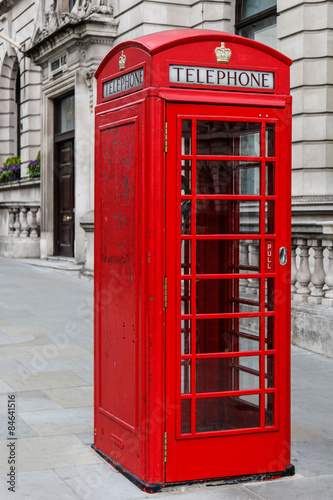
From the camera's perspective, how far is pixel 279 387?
4.43 m

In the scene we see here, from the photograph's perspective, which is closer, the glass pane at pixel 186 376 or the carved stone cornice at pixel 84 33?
the glass pane at pixel 186 376

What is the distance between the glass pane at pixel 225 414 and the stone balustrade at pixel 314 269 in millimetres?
3892

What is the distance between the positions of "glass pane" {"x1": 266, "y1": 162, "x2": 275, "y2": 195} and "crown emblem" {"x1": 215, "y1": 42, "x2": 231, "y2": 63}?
619 millimetres

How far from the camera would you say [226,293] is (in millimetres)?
4605

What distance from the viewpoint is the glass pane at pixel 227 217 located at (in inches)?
172

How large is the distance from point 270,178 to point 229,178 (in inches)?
9.1

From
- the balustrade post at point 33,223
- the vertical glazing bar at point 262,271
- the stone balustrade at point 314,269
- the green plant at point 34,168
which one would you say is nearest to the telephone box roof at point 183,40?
the vertical glazing bar at point 262,271

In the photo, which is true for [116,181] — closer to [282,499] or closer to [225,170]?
[225,170]

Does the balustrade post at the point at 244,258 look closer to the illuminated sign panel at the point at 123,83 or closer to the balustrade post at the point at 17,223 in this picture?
the illuminated sign panel at the point at 123,83

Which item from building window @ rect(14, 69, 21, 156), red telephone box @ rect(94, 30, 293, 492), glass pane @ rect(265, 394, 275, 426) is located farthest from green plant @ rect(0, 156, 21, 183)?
glass pane @ rect(265, 394, 275, 426)

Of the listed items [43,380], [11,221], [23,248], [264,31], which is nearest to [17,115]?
[11,221]

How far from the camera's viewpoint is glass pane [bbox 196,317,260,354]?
4.43 m

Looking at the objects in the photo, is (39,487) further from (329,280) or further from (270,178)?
(329,280)

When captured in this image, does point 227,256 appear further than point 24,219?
No
